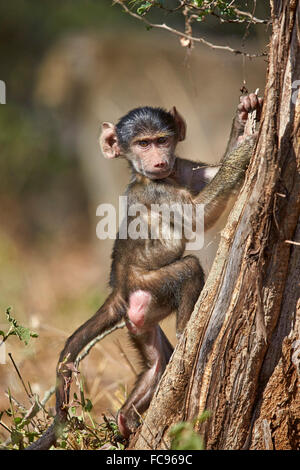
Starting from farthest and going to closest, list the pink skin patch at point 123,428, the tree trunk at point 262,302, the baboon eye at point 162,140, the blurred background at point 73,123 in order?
the blurred background at point 73,123, the baboon eye at point 162,140, the pink skin patch at point 123,428, the tree trunk at point 262,302

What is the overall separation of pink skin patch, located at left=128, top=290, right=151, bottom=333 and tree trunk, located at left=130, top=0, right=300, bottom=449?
0.81 m

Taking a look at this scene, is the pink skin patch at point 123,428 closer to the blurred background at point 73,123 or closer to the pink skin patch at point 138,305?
the pink skin patch at point 138,305

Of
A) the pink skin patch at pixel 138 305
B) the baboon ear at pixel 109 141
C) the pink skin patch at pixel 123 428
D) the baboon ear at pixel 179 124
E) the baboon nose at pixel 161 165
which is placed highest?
the baboon ear at pixel 179 124

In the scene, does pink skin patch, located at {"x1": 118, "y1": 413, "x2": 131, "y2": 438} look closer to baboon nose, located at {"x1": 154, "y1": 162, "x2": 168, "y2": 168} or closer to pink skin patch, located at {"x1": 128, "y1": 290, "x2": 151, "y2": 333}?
pink skin patch, located at {"x1": 128, "y1": 290, "x2": 151, "y2": 333}

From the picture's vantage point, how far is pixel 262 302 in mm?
2742

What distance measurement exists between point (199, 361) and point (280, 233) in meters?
0.62

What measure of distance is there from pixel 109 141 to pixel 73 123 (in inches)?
290

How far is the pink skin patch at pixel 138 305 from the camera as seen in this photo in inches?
145

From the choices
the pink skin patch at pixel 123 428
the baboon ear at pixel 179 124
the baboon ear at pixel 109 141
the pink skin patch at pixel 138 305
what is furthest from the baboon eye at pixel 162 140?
the pink skin patch at pixel 123 428

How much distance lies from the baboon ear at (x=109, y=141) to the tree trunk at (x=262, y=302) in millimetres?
1460

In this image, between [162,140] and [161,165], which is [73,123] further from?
[161,165]

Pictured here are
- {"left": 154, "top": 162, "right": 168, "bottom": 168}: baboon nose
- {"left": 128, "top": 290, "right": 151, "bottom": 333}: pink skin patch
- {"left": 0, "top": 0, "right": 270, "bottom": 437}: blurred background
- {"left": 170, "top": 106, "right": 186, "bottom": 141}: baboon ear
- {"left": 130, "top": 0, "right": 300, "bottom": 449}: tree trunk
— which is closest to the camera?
{"left": 130, "top": 0, "right": 300, "bottom": 449}: tree trunk

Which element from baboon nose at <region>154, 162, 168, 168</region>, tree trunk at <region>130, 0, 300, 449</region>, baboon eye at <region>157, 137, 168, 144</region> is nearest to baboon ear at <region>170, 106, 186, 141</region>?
baboon eye at <region>157, 137, 168, 144</region>

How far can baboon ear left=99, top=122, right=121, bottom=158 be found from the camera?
4145 mm
